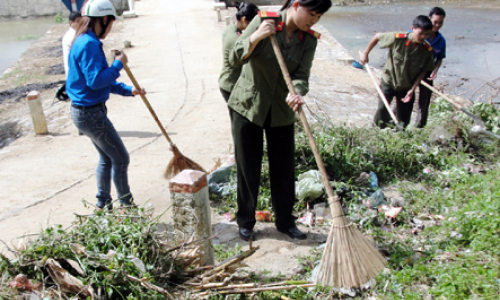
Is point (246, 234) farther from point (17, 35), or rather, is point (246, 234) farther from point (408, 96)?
point (17, 35)

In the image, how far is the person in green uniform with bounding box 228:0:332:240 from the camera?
299 centimetres

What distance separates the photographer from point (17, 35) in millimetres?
17531

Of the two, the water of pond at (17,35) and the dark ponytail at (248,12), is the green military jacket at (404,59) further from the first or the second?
the water of pond at (17,35)

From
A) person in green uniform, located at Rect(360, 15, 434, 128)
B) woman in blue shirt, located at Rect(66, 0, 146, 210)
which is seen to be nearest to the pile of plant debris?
woman in blue shirt, located at Rect(66, 0, 146, 210)

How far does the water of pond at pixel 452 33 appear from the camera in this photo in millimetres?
10992

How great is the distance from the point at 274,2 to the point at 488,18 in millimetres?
9485

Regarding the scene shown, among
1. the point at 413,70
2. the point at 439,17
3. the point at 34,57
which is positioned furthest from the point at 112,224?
the point at 34,57

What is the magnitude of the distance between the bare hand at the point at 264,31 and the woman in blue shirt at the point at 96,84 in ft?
3.78

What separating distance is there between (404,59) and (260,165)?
3022 mm

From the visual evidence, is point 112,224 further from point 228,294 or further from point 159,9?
point 159,9

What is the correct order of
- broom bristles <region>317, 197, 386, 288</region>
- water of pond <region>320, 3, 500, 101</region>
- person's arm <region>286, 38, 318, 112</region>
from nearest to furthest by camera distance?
broom bristles <region>317, 197, 386, 288</region> → person's arm <region>286, 38, 318, 112</region> → water of pond <region>320, 3, 500, 101</region>

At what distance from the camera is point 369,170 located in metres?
4.54

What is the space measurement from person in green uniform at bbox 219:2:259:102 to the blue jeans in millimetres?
1264

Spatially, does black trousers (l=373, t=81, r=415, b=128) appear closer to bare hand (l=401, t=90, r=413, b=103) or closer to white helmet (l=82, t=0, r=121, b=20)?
bare hand (l=401, t=90, r=413, b=103)
